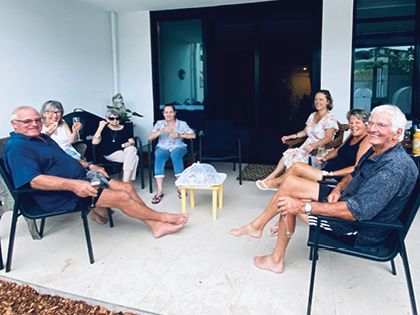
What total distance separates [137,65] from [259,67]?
207cm

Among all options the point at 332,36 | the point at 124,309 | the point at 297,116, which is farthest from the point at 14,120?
the point at 297,116

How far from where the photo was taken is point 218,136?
4785 millimetres

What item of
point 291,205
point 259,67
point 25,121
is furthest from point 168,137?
point 291,205

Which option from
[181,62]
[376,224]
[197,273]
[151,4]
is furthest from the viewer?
[181,62]

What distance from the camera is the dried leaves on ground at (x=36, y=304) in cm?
199

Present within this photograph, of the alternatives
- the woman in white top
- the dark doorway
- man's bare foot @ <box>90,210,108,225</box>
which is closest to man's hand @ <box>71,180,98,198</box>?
man's bare foot @ <box>90,210,108,225</box>

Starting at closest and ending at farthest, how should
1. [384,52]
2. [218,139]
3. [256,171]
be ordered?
1. [218,139]
2. [384,52]
3. [256,171]

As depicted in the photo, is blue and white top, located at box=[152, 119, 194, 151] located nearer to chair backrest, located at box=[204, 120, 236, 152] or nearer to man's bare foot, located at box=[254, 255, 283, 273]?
chair backrest, located at box=[204, 120, 236, 152]

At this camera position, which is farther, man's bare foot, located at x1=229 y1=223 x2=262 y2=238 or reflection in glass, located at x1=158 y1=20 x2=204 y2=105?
reflection in glass, located at x1=158 y1=20 x2=204 y2=105

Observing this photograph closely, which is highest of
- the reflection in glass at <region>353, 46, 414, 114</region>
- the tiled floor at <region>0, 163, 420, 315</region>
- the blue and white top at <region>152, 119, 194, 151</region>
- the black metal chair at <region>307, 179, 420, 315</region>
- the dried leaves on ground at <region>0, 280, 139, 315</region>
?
the reflection in glass at <region>353, 46, 414, 114</region>

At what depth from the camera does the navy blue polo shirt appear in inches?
92.1

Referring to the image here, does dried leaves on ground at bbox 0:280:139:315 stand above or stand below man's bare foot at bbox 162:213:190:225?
below

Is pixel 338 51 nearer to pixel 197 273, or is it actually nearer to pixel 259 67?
pixel 259 67

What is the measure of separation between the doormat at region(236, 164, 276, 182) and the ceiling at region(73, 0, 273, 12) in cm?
252
